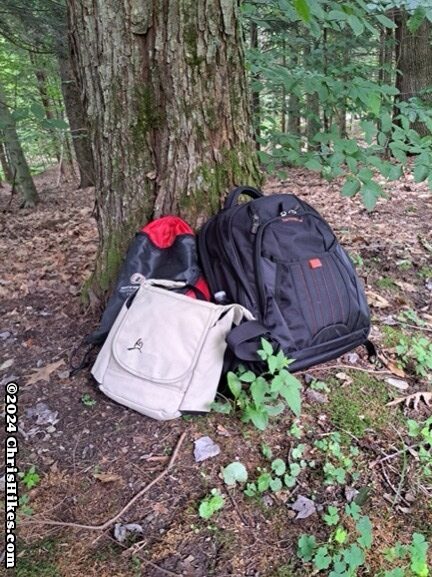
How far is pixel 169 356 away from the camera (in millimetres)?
1663

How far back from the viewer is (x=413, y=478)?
1.54 m

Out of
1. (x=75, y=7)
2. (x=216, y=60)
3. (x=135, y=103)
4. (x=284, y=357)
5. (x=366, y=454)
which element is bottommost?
(x=366, y=454)

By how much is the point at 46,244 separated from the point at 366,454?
323cm

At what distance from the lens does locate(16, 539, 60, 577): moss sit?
1258mm

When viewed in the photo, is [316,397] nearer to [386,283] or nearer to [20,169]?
[386,283]

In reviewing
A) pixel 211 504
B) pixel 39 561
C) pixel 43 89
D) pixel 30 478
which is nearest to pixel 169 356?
pixel 211 504

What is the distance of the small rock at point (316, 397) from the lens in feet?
5.90

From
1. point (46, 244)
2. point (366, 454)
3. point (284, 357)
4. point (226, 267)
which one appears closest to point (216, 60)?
point (226, 267)

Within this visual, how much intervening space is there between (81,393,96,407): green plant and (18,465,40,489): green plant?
1.06 ft

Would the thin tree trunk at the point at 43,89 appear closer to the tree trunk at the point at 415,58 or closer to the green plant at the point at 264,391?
the green plant at the point at 264,391

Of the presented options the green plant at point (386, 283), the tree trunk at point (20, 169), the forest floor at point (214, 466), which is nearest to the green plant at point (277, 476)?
the forest floor at point (214, 466)

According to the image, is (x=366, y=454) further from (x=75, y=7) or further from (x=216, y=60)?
(x=75, y=7)

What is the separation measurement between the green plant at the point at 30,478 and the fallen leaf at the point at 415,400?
4.52 feet

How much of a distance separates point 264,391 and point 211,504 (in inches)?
16.5
